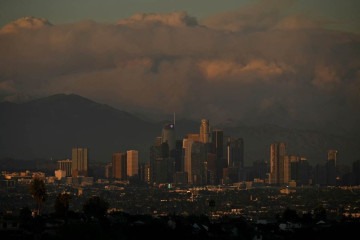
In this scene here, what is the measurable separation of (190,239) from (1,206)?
57636 millimetres

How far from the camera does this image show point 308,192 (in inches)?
7200

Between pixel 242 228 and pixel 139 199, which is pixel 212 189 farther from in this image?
pixel 242 228

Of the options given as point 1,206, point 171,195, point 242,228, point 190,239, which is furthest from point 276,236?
point 171,195

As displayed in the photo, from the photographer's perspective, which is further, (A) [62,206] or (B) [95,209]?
(B) [95,209]

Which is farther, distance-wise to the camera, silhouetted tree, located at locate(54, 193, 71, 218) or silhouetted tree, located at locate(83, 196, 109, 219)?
silhouetted tree, located at locate(83, 196, 109, 219)

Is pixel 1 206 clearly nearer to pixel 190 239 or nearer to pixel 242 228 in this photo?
pixel 242 228

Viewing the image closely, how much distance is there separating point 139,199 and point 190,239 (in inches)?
3767

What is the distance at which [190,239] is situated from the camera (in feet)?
211

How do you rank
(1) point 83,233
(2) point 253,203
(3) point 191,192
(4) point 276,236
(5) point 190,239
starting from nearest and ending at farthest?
1. (1) point 83,233
2. (5) point 190,239
3. (4) point 276,236
4. (2) point 253,203
5. (3) point 191,192

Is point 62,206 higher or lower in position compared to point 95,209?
higher

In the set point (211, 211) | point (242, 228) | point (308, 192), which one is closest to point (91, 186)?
point (308, 192)

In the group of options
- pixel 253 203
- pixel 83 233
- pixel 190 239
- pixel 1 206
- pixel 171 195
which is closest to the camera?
pixel 83 233

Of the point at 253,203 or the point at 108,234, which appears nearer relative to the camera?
the point at 108,234

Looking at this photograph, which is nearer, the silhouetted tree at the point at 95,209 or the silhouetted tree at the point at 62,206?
the silhouetted tree at the point at 62,206
